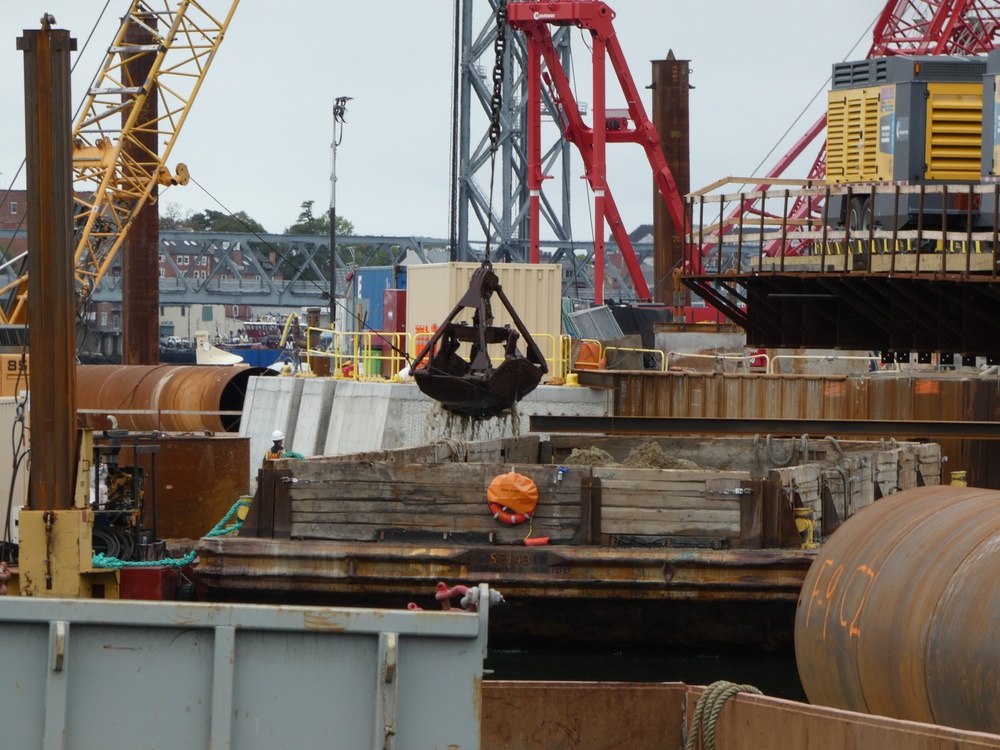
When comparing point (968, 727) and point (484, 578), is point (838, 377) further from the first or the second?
point (968, 727)

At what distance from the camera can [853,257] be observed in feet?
53.4

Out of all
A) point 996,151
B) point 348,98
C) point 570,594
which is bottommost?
point 570,594

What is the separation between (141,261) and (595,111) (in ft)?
51.0

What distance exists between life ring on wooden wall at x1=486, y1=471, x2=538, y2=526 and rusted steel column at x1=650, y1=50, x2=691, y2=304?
28.5 metres

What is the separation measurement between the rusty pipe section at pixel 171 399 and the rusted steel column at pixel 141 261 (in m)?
8.13

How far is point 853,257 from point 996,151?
1.95 m

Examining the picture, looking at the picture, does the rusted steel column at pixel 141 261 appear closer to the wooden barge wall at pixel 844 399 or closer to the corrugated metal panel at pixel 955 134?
the wooden barge wall at pixel 844 399

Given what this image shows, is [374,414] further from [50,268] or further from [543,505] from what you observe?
[50,268]

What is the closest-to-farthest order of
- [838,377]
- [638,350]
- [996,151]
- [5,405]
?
1. [996,151]
2. [5,405]
3. [838,377]
4. [638,350]

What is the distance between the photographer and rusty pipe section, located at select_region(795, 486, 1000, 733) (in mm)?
7219

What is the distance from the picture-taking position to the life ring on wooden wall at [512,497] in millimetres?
13070

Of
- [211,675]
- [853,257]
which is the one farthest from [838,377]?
[211,675]

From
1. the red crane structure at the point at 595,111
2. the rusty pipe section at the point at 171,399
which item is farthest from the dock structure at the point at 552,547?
the red crane structure at the point at 595,111

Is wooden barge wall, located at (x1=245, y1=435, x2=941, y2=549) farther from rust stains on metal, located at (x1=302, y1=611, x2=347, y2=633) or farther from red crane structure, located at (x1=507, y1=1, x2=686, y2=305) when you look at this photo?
red crane structure, located at (x1=507, y1=1, x2=686, y2=305)
